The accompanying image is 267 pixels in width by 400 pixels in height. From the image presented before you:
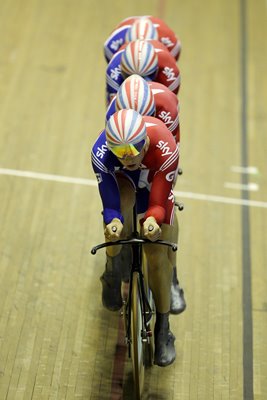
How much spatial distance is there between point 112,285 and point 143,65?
1336 millimetres

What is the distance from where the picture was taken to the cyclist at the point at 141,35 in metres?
4.98

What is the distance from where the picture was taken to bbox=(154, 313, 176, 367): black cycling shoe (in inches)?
171

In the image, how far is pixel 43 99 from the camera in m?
6.62

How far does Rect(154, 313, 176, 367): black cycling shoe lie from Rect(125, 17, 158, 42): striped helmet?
187 centimetres

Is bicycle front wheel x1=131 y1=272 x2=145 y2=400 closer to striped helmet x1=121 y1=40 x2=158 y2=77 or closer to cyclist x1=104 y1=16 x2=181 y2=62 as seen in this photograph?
striped helmet x1=121 y1=40 x2=158 y2=77

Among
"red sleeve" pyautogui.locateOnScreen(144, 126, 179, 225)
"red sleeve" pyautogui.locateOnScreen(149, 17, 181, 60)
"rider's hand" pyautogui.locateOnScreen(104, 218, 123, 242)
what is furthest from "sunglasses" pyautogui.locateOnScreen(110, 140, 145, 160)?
"red sleeve" pyautogui.locateOnScreen(149, 17, 181, 60)

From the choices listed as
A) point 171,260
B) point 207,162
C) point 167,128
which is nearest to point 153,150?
point 167,128

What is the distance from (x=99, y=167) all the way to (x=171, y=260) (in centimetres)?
86

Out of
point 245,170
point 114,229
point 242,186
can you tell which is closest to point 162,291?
point 114,229

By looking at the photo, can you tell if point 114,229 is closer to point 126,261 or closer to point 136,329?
point 136,329

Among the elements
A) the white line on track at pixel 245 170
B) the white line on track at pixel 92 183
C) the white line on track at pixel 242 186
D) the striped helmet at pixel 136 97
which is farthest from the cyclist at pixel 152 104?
the white line on track at pixel 245 170

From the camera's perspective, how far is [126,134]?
11.9ft

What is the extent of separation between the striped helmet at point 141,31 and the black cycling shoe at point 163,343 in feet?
6.15

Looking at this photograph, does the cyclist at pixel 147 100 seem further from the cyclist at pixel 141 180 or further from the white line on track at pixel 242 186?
the white line on track at pixel 242 186
